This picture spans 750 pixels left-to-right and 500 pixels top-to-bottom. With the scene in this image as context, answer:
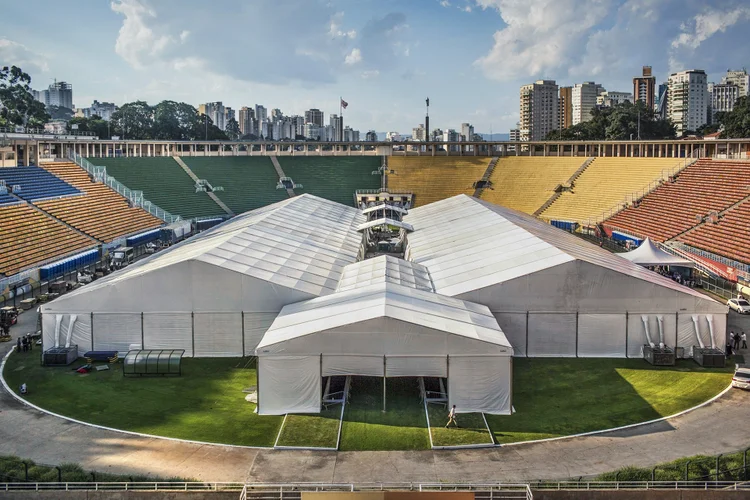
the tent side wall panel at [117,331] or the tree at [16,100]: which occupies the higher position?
the tree at [16,100]

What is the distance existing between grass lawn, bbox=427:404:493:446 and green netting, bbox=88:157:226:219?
1839 inches

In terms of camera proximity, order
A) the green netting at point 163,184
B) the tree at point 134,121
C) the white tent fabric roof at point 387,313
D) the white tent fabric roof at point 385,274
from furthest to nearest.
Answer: the tree at point 134,121 → the green netting at point 163,184 → the white tent fabric roof at point 385,274 → the white tent fabric roof at point 387,313

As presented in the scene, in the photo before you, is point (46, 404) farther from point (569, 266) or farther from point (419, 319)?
point (569, 266)

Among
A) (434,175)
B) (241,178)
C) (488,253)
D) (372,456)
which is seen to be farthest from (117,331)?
(434,175)

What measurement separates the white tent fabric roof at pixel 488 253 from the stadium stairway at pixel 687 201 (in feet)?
47.8

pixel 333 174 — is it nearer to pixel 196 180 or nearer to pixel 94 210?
pixel 196 180

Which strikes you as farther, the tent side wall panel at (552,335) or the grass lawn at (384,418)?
the tent side wall panel at (552,335)

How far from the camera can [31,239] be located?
4253 centimetres

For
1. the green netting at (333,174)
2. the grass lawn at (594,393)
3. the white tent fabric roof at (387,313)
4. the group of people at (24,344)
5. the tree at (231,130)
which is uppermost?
the tree at (231,130)

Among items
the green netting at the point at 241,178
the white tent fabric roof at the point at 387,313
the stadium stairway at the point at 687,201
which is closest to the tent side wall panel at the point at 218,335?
the white tent fabric roof at the point at 387,313

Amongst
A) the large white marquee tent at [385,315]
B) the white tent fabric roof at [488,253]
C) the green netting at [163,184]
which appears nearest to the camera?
the large white marquee tent at [385,315]

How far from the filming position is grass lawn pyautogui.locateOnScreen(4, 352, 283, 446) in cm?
1975

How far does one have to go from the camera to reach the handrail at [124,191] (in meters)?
60.4

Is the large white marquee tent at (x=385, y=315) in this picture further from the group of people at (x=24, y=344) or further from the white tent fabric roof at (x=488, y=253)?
the group of people at (x=24, y=344)
